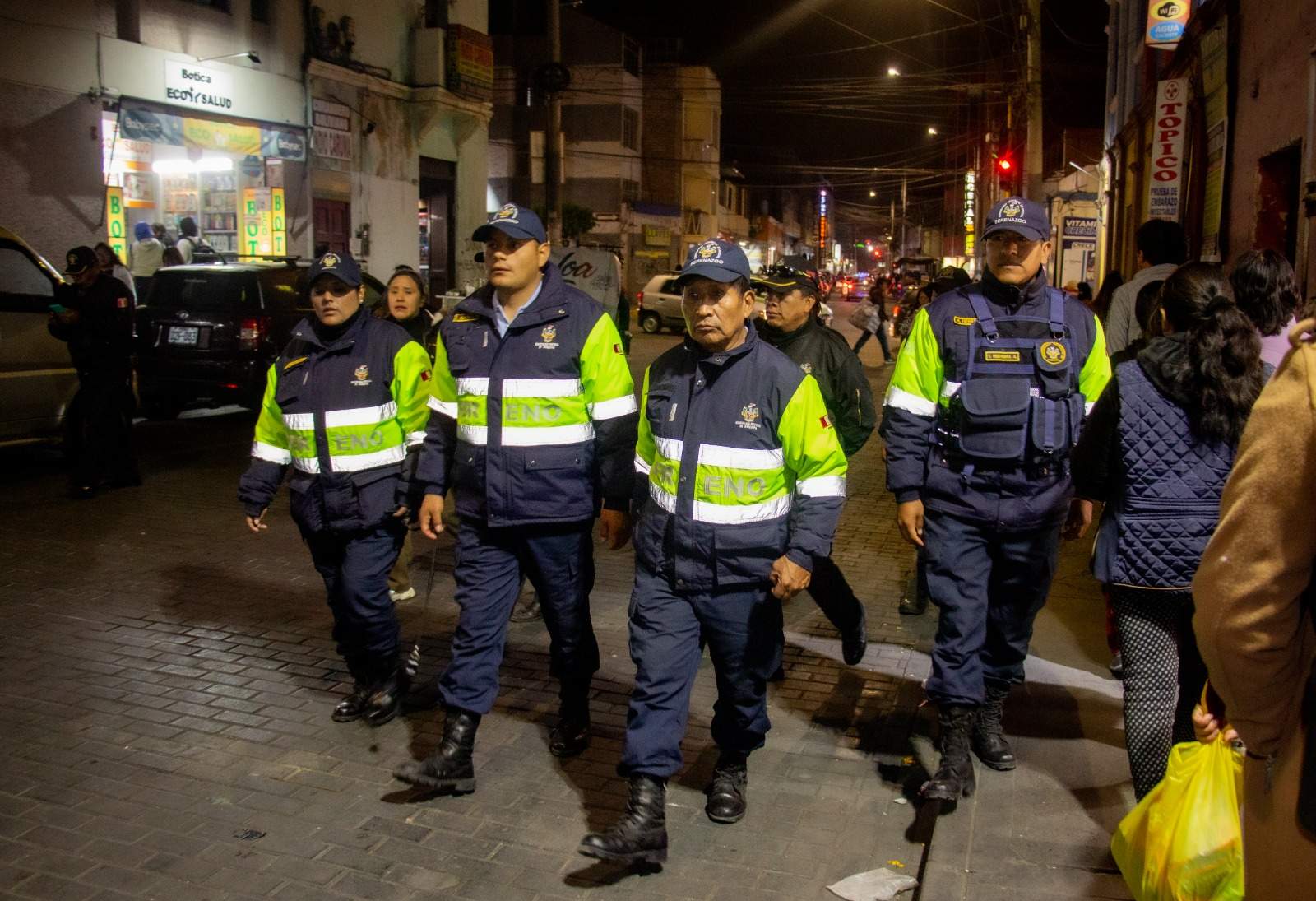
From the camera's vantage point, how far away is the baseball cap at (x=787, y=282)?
6133 mm

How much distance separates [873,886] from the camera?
3.88 metres

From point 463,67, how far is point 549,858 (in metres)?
25.4

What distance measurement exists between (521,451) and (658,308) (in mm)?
31754

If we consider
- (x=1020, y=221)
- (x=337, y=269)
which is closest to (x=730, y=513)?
(x=1020, y=221)

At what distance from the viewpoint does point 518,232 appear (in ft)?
15.1

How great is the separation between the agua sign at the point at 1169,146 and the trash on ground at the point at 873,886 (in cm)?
1170

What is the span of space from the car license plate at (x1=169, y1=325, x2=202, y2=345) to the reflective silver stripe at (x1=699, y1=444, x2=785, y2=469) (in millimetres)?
11444

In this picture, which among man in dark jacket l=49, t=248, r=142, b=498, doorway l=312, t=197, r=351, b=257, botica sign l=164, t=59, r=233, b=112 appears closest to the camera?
man in dark jacket l=49, t=248, r=142, b=498

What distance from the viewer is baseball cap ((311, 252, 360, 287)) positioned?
505cm

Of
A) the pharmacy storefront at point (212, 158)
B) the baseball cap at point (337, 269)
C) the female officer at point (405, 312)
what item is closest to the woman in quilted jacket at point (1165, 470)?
the baseball cap at point (337, 269)

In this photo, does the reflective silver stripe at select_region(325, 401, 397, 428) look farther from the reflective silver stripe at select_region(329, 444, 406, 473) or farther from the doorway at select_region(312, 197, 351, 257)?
the doorway at select_region(312, 197, 351, 257)

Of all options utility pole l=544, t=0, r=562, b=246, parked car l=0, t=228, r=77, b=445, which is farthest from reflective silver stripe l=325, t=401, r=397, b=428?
utility pole l=544, t=0, r=562, b=246

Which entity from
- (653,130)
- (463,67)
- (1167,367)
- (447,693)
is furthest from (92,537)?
(653,130)

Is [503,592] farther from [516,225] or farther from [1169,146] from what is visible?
[1169,146]
